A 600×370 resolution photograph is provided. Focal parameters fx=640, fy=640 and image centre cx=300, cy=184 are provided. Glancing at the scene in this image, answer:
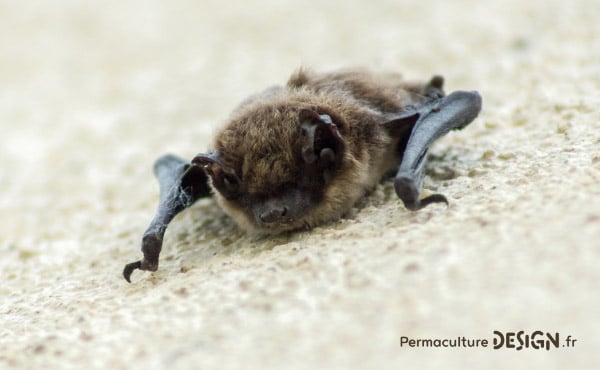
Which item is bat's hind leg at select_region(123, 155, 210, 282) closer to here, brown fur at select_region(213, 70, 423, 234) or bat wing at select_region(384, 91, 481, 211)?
brown fur at select_region(213, 70, 423, 234)

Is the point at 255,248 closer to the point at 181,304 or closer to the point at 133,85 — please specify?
the point at 181,304

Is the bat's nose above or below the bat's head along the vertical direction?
below

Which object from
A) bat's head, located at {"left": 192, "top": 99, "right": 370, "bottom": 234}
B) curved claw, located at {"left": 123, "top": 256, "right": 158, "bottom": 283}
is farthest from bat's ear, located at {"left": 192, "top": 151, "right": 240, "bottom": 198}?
curved claw, located at {"left": 123, "top": 256, "right": 158, "bottom": 283}

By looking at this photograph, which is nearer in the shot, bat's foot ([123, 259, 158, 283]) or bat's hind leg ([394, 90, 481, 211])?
bat's hind leg ([394, 90, 481, 211])

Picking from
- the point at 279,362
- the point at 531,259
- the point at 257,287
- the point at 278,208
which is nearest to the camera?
the point at 279,362

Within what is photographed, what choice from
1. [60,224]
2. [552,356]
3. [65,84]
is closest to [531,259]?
[552,356]

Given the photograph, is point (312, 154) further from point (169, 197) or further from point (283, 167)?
point (169, 197)

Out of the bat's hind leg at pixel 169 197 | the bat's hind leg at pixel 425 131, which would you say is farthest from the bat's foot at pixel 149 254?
the bat's hind leg at pixel 425 131

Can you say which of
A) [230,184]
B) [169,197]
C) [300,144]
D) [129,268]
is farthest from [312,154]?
[129,268]
